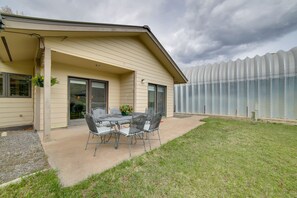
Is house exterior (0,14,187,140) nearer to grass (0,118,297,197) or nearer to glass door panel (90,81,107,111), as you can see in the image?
glass door panel (90,81,107,111)

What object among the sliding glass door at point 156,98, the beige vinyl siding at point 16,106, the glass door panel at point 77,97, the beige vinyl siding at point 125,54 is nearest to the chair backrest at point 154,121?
the beige vinyl siding at point 125,54

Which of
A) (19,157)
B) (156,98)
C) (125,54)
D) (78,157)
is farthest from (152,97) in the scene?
(19,157)

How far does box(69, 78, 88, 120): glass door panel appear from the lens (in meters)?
5.79

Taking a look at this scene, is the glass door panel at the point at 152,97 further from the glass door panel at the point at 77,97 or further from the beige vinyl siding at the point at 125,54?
the glass door panel at the point at 77,97

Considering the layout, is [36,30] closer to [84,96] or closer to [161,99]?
[84,96]

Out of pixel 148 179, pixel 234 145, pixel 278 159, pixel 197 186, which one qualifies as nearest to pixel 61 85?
pixel 148 179

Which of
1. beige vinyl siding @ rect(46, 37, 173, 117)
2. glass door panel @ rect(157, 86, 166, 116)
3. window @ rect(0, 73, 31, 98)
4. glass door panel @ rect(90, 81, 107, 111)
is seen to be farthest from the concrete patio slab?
glass door panel @ rect(157, 86, 166, 116)

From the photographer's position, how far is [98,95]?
6688 mm

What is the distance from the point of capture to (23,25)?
306 centimetres

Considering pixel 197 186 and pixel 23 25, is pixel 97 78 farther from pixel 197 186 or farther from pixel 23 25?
pixel 197 186

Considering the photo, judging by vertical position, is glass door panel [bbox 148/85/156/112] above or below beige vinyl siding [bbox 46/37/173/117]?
below

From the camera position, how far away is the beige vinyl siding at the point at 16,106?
5.23 m

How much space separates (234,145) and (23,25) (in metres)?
6.15

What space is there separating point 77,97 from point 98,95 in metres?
0.99
